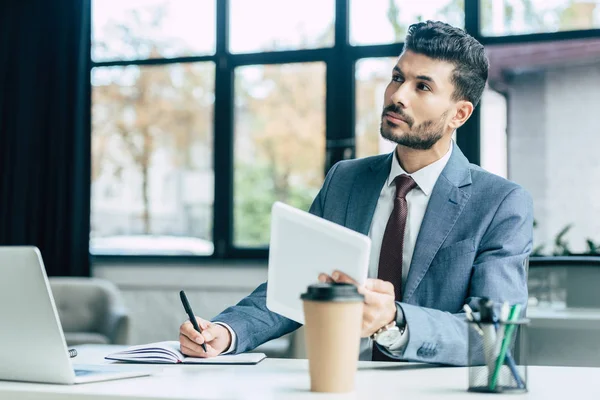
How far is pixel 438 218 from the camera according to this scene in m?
2.00

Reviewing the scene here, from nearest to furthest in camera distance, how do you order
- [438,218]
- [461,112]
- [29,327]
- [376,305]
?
[29,327] → [376,305] → [438,218] → [461,112]

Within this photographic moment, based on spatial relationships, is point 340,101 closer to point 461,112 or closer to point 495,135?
point 495,135

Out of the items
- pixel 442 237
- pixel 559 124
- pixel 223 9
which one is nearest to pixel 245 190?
pixel 223 9

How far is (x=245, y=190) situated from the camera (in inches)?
211

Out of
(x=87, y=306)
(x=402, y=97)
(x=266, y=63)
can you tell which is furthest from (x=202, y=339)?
(x=266, y=63)

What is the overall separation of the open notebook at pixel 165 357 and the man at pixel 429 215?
34 mm

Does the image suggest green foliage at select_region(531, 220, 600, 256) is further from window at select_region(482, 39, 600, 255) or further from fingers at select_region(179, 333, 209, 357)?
fingers at select_region(179, 333, 209, 357)

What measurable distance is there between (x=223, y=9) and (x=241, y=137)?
2.72ft

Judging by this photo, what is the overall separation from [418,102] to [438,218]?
0.32 m

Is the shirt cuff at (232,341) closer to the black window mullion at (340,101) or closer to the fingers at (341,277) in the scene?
the fingers at (341,277)

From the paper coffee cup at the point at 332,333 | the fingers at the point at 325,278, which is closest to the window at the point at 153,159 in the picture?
the fingers at the point at 325,278

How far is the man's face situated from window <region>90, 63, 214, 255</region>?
339cm

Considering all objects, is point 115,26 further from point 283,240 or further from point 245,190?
point 283,240

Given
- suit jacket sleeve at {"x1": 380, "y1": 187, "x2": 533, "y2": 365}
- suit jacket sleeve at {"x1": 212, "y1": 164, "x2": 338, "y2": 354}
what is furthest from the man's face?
suit jacket sleeve at {"x1": 212, "y1": 164, "x2": 338, "y2": 354}
